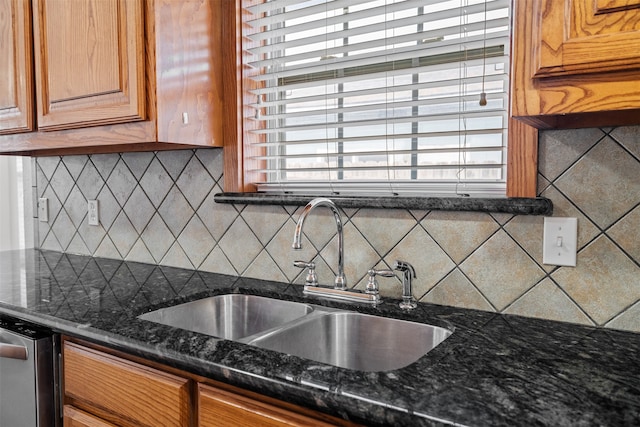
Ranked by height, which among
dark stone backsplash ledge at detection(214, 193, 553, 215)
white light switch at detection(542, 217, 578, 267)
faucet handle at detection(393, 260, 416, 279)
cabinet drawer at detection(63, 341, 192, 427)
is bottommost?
cabinet drawer at detection(63, 341, 192, 427)

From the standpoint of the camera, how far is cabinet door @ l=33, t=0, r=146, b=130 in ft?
4.70

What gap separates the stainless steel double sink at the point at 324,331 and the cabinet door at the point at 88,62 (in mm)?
594

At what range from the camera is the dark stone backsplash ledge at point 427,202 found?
1.15m

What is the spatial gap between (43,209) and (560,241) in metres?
2.23

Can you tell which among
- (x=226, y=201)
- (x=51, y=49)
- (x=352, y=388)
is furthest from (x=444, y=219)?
(x=51, y=49)

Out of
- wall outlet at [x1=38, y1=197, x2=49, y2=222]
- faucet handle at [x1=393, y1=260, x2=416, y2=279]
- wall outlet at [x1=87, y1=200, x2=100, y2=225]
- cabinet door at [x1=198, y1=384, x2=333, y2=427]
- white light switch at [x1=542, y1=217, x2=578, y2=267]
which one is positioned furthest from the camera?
wall outlet at [x1=38, y1=197, x2=49, y2=222]

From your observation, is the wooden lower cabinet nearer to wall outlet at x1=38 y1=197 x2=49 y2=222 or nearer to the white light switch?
the white light switch

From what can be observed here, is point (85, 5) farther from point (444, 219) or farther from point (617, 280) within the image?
point (617, 280)

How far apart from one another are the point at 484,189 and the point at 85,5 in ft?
4.29

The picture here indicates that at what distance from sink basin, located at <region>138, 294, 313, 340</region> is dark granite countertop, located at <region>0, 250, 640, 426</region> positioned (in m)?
0.04

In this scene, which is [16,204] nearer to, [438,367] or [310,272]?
[310,272]

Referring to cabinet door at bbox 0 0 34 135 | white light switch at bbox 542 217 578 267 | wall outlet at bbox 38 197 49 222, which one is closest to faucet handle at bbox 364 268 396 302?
white light switch at bbox 542 217 578 267

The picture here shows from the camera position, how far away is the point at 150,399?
3.39 ft

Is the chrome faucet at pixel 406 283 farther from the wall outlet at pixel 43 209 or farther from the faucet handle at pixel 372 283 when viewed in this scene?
the wall outlet at pixel 43 209
